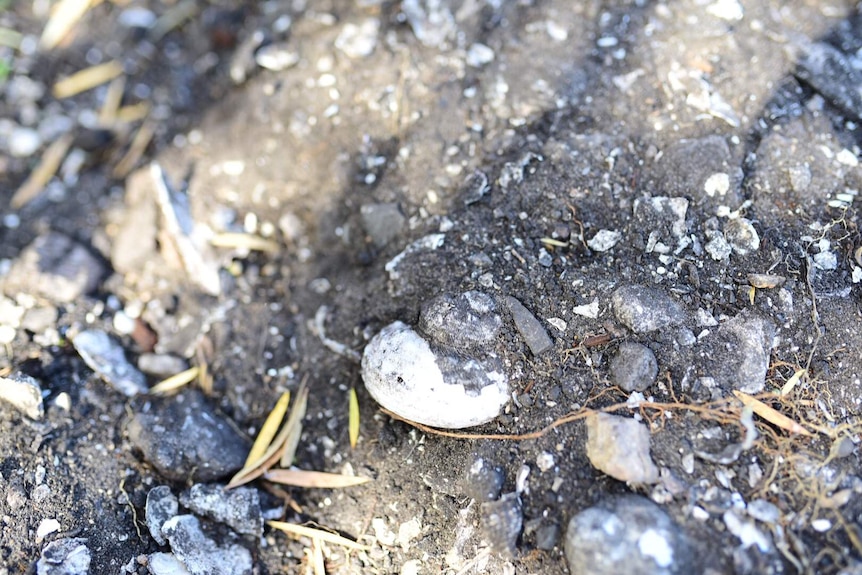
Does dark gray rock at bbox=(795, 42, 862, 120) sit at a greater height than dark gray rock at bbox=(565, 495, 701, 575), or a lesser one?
greater

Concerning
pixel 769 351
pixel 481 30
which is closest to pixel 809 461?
pixel 769 351

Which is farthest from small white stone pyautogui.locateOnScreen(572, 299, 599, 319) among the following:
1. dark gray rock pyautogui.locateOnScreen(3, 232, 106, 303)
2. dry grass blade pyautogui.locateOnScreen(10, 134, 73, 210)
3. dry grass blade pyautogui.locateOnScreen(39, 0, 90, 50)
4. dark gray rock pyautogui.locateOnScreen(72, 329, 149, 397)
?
dry grass blade pyautogui.locateOnScreen(39, 0, 90, 50)

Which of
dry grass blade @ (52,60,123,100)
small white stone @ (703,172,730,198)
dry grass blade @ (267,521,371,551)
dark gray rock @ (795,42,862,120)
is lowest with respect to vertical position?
dry grass blade @ (267,521,371,551)

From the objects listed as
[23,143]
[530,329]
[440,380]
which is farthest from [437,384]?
[23,143]

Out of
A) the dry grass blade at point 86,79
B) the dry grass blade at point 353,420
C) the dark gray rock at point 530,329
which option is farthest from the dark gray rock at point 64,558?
the dry grass blade at point 86,79

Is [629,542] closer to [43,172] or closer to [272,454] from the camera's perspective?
[272,454]

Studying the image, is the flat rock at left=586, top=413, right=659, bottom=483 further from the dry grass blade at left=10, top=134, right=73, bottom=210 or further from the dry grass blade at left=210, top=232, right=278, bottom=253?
the dry grass blade at left=10, top=134, right=73, bottom=210
